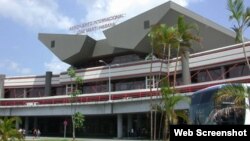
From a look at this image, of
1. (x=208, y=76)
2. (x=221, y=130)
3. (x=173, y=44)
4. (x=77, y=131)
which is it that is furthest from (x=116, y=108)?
(x=221, y=130)

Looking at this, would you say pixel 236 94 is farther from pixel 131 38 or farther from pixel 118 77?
pixel 118 77

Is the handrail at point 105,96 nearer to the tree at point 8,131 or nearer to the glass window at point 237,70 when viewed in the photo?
the glass window at point 237,70

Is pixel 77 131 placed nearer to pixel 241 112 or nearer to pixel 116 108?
pixel 116 108

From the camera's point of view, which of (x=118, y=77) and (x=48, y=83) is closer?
(x=118, y=77)

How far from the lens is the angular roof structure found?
73.7 m

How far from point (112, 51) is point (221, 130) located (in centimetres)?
8287

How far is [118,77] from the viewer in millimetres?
79625

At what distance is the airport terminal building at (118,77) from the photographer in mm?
62781

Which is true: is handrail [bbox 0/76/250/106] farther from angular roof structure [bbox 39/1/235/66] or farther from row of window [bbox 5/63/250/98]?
angular roof structure [bbox 39/1/235/66]

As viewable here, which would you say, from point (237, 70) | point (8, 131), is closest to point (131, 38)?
point (237, 70)

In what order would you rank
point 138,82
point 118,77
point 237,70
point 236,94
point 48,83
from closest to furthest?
point 236,94 < point 237,70 < point 138,82 < point 118,77 < point 48,83

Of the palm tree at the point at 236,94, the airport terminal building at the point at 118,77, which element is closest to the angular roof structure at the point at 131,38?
the airport terminal building at the point at 118,77

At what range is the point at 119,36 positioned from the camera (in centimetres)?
8175

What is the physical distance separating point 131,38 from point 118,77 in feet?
26.3
